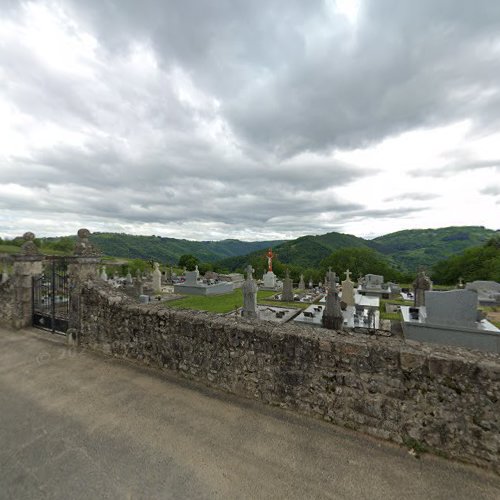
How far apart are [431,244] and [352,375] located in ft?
649

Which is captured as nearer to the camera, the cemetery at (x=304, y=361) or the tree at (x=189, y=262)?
the cemetery at (x=304, y=361)

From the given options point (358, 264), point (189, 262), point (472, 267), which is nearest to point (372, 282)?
point (358, 264)

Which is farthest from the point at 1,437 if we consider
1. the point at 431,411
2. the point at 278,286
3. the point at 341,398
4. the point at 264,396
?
the point at 278,286

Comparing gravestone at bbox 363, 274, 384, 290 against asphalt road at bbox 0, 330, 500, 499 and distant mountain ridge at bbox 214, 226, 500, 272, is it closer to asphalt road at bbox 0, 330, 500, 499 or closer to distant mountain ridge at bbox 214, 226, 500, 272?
asphalt road at bbox 0, 330, 500, 499

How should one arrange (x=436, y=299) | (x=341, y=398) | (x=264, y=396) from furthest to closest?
(x=436, y=299)
(x=264, y=396)
(x=341, y=398)

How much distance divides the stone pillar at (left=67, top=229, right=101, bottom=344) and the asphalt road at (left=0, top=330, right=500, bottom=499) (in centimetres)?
192

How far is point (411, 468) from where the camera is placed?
9.43 feet

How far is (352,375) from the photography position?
11.4ft

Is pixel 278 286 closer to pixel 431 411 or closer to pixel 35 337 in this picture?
pixel 35 337

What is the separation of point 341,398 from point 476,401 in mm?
1501

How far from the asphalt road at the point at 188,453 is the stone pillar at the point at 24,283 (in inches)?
166

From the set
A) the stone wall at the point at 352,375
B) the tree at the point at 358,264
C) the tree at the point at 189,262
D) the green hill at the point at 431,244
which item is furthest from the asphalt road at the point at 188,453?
the green hill at the point at 431,244

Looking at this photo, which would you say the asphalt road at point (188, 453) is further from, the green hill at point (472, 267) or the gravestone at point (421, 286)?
the green hill at point (472, 267)

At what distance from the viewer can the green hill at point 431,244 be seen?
133375mm
